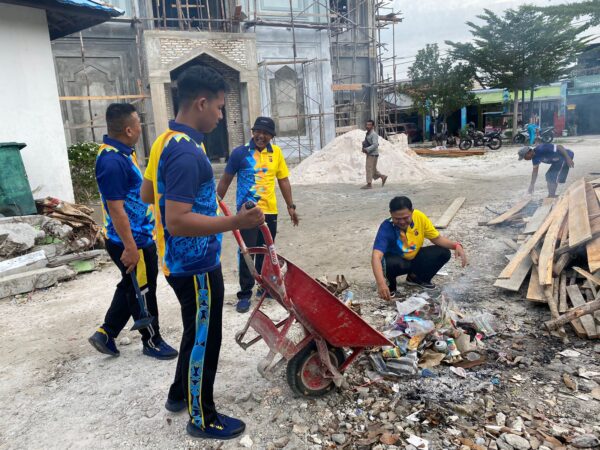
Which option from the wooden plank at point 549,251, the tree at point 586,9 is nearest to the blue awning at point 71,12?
the wooden plank at point 549,251

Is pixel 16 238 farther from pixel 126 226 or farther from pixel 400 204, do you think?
pixel 400 204

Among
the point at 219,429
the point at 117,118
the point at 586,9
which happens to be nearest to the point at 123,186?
the point at 117,118

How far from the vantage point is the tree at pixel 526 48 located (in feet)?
79.4

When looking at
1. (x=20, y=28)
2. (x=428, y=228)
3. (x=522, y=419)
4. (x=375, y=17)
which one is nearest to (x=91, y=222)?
(x=20, y=28)

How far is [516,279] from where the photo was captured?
14.9 feet

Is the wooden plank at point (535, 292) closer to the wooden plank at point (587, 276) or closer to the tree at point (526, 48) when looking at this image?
the wooden plank at point (587, 276)

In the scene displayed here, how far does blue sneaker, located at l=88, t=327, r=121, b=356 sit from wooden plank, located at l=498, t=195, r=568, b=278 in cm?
377

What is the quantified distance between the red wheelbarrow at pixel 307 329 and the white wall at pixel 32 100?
22.2 ft

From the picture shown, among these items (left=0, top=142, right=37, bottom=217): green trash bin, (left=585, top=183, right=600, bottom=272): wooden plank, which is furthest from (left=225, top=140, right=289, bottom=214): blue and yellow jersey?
(left=0, top=142, right=37, bottom=217): green trash bin

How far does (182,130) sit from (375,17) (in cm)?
2430

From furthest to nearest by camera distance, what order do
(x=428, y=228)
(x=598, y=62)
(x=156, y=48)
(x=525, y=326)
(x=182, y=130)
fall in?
(x=598, y=62) → (x=156, y=48) → (x=428, y=228) → (x=525, y=326) → (x=182, y=130)

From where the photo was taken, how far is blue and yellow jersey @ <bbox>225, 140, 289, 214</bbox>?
465cm

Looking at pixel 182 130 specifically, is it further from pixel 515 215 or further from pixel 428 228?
pixel 515 215

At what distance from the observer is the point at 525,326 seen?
12.8 ft
